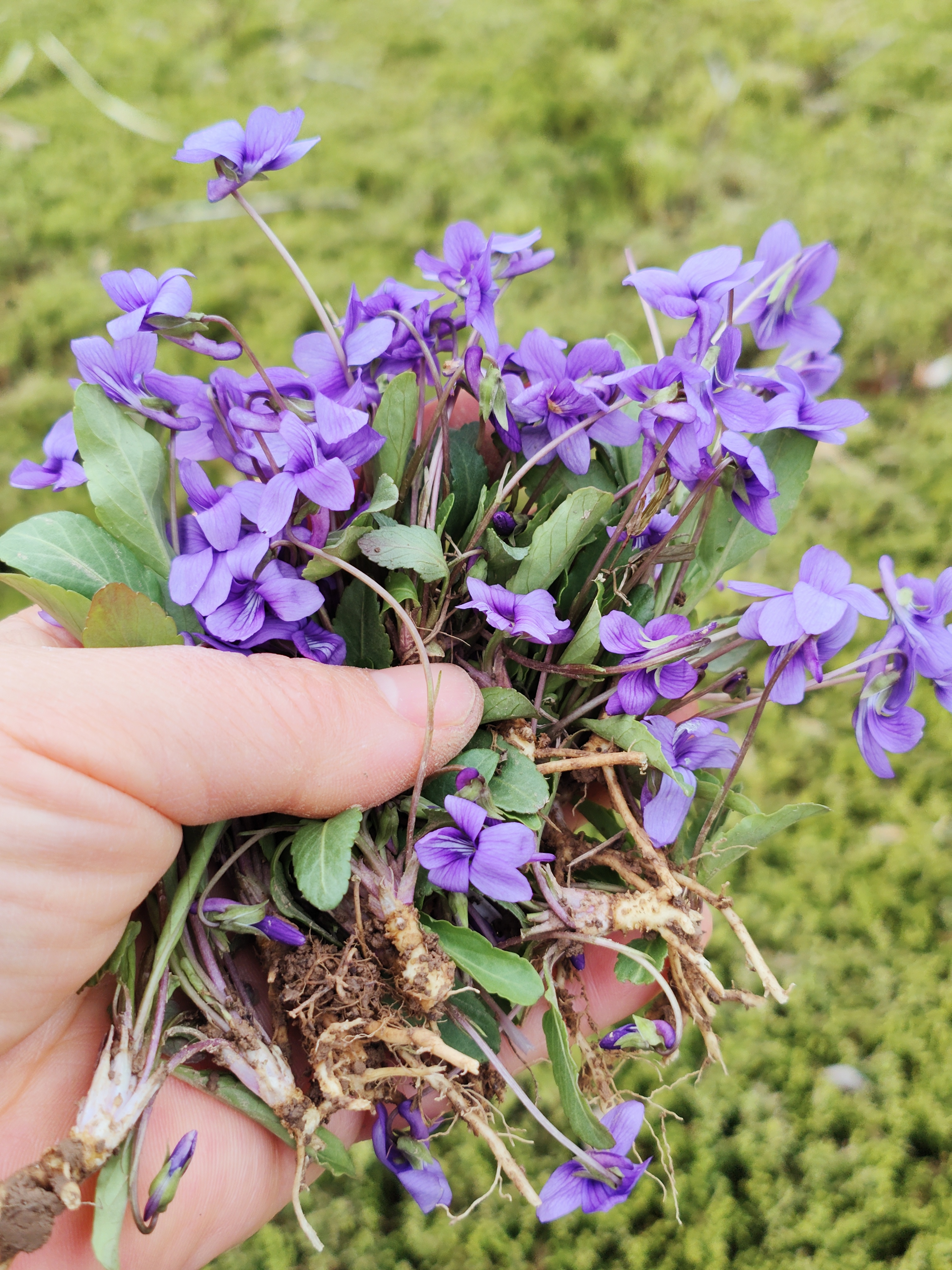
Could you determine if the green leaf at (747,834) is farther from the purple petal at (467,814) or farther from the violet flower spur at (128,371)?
the violet flower spur at (128,371)

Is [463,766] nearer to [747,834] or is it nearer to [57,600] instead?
[747,834]

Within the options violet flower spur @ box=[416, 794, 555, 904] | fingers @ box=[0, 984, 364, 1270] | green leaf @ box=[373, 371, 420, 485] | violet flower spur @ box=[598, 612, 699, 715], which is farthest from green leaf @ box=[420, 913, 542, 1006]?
green leaf @ box=[373, 371, 420, 485]

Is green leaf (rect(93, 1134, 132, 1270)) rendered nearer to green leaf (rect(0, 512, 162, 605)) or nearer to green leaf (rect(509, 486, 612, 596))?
green leaf (rect(0, 512, 162, 605))

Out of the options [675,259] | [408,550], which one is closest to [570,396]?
[408,550]

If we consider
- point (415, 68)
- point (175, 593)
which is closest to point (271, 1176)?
point (175, 593)

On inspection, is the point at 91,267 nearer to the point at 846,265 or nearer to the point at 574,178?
the point at 574,178

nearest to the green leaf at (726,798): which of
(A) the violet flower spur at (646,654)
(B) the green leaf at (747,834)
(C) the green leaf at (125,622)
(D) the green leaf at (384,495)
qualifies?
(B) the green leaf at (747,834)
